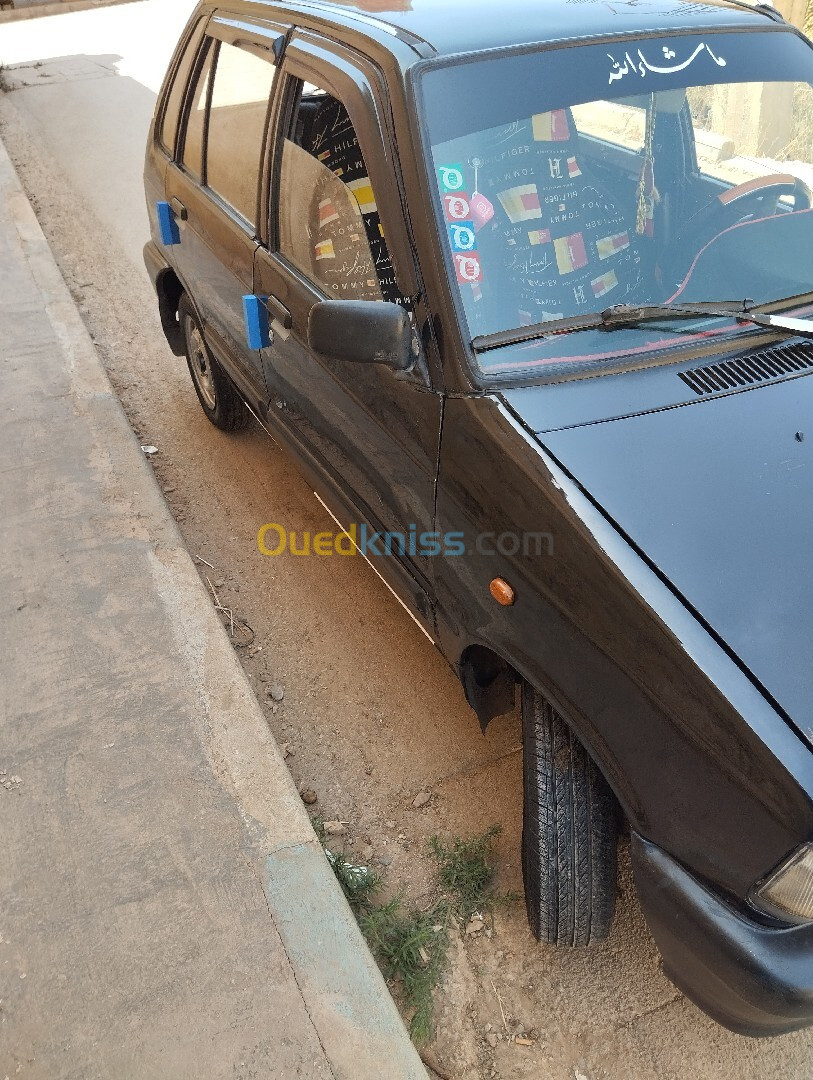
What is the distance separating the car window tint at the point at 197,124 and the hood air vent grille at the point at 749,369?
2522 mm

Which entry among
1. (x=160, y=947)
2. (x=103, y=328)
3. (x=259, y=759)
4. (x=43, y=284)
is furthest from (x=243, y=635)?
(x=43, y=284)

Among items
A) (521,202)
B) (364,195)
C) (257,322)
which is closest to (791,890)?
(521,202)

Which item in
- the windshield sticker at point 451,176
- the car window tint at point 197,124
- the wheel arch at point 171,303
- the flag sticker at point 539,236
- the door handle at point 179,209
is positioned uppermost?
the windshield sticker at point 451,176

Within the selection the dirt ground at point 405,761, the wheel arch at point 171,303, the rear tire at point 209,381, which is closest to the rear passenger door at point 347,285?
the dirt ground at point 405,761

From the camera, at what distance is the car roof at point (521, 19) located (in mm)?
2666

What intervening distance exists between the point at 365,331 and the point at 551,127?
79 centimetres

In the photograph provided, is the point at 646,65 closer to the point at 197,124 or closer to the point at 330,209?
the point at 330,209

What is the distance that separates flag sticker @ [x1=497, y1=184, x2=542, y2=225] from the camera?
2.57m

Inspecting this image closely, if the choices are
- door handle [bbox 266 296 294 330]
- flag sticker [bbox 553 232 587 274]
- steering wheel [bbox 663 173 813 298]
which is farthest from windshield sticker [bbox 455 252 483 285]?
door handle [bbox 266 296 294 330]

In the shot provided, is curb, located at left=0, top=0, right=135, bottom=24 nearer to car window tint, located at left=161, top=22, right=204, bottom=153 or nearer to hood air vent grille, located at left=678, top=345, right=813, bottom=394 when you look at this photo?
car window tint, located at left=161, top=22, right=204, bottom=153

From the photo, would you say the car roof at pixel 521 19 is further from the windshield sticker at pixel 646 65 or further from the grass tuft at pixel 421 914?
the grass tuft at pixel 421 914

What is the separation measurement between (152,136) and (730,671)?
4.03 m

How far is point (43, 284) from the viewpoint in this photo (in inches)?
255

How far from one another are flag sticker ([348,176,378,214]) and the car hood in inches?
28.0
